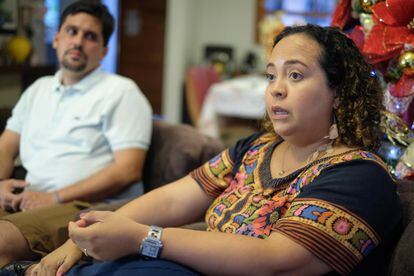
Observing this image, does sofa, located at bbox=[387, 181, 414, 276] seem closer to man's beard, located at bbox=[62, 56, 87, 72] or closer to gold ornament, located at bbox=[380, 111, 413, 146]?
gold ornament, located at bbox=[380, 111, 413, 146]

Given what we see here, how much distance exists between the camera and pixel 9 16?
11.7 ft

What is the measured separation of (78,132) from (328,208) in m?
1.21

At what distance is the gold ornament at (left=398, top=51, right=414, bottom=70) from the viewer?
1.39m

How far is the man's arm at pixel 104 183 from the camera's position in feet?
6.06

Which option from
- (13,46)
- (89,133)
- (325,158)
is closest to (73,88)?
(89,133)

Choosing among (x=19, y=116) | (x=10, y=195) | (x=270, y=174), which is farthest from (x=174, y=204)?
(x=19, y=116)

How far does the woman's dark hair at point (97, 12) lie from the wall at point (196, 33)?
402cm

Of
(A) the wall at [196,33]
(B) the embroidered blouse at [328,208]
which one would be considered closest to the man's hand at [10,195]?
(B) the embroidered blouse at [328,208]

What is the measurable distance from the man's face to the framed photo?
1.54 metres

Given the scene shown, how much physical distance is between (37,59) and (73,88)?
6.69 feet

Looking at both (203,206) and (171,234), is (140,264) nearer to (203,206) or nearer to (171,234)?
(171,234)

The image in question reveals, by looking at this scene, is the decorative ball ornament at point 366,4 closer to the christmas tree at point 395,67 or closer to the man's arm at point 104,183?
the christmas tree at point 395,67

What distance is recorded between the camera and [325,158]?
3.87 feet

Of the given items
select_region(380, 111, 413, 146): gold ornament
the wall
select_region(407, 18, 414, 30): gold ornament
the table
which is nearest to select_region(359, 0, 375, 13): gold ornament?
select_region(407, 18, 414, 30): gold ornament
